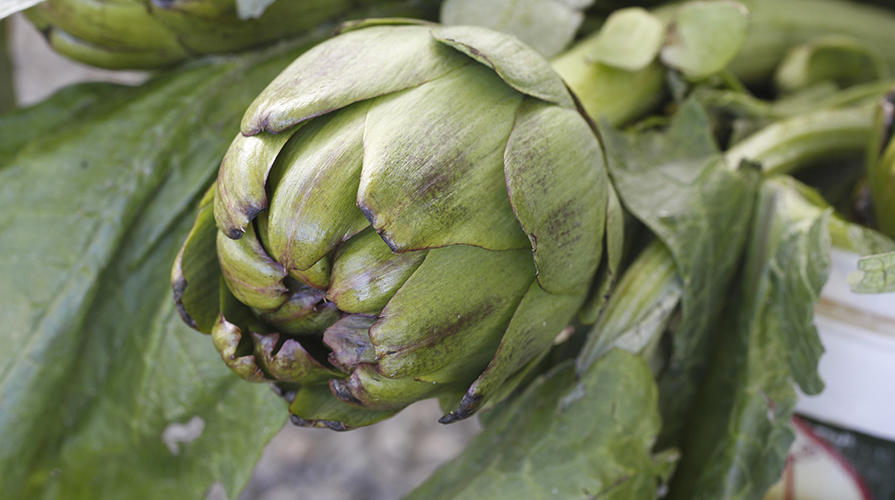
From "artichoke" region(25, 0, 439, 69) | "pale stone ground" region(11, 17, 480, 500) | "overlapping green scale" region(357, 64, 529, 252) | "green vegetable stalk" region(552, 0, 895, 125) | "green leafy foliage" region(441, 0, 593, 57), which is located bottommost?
"pale stone ground" region(11, 17, 480, 500)

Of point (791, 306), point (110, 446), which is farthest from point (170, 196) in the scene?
point (791, 306)

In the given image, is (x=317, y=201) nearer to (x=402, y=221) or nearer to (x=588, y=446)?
(x=402, y=221)

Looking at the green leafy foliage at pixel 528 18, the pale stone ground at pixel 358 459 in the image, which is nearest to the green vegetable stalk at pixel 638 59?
the green leafy foliage at pixel 528 18

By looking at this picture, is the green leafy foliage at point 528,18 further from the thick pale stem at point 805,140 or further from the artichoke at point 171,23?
the thick pale stem at point 805,140

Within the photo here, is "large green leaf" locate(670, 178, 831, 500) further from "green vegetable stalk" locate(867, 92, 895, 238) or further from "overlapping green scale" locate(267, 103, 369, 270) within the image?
"overlapping green scale" locate(267, 103, 369, 270)

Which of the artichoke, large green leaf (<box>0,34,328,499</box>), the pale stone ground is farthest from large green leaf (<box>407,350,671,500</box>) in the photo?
the pale stone ground

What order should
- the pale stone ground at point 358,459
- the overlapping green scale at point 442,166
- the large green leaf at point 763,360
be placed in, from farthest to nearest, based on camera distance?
the pale stone ground at point 358,459 → the large green leaf at point 763,360 → the overlapping green scale at point 442,166
